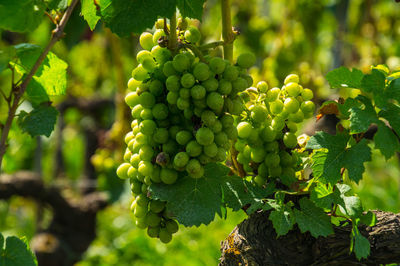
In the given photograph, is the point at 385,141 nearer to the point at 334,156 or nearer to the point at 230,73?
the point at 334,156

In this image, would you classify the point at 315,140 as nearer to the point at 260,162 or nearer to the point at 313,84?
the point at 260,162

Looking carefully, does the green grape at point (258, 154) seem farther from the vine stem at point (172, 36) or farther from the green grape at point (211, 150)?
the vine stem at point (172, 36)

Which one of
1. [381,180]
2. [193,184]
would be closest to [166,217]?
[193,184]

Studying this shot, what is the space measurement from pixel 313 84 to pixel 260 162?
185cm

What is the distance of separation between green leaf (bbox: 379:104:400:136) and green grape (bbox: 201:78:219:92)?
314 millimetres

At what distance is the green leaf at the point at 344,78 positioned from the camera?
95 centimetres

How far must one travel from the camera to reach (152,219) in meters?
0.95

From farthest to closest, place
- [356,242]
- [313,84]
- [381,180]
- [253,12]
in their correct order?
[381,180], [253,12], [313,84], [356,242]

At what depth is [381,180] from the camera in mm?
5246

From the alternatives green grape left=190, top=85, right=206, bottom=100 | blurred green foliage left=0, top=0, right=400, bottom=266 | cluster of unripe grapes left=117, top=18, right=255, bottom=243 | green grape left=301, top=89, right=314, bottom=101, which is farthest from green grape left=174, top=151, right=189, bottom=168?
blurred green foliage left=0, top=0, right=400, bottom=266

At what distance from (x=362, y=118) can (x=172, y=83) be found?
0.35 metres

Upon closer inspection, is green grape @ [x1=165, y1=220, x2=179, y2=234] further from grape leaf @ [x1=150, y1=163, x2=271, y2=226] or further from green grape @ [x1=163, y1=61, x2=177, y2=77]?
green grape @ [x1=163, y1=61, x2=177, y2=77]

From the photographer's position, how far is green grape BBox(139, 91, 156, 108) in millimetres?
894

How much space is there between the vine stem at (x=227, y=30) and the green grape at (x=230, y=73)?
12cm
